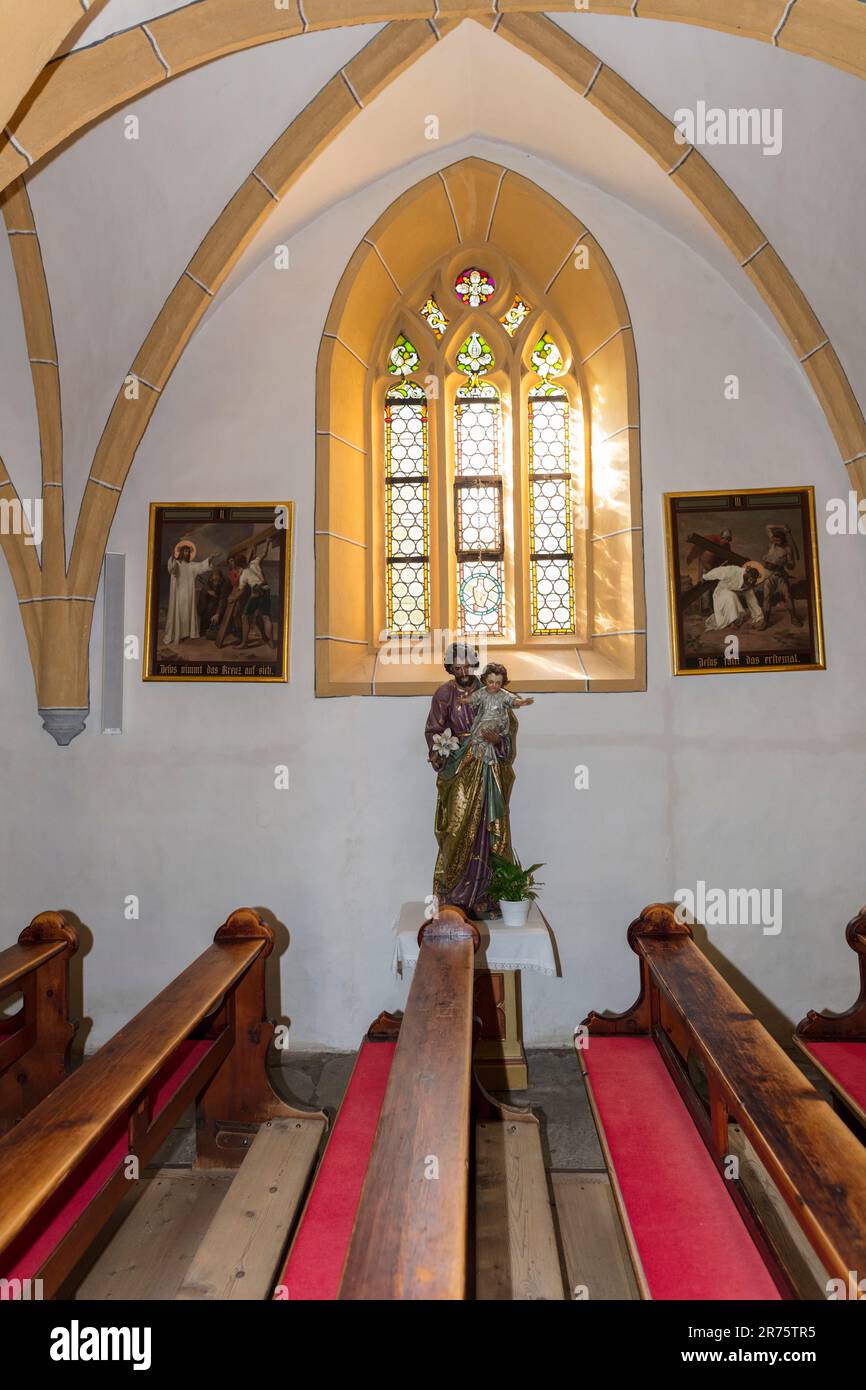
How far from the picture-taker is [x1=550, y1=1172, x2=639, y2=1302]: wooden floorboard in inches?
145

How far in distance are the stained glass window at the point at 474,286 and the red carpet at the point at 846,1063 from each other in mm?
5938

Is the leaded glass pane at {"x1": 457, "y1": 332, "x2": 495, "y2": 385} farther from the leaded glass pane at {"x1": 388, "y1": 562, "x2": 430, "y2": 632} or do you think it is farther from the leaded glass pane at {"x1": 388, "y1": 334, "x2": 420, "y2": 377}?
the leaded glass pane at {"x1": 388, "y1": 562, "x2": 430, "y2": 632}

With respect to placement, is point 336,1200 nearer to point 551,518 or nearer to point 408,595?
point 408,595

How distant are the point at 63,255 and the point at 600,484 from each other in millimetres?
3975

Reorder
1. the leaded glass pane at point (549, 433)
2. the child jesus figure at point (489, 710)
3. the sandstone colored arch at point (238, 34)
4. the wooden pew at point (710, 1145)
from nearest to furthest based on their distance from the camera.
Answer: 1. the wooden pew at point (710, 1145)
2. the sandstone colored arch at point (238, 34)
3. the child jesus figure at point (489, 710)
4. the leaded glass pane at point (549, 433)

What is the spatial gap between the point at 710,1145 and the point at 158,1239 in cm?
240

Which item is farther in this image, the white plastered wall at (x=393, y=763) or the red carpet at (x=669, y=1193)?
the white plastered wall at (x=393, y=763)

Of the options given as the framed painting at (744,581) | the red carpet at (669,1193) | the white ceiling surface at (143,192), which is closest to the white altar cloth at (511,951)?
the red carpet at (669,1193)

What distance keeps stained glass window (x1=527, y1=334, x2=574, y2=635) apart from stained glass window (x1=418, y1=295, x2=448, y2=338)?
87 centimetres

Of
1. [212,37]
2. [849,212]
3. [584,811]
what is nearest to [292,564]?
[584,811]

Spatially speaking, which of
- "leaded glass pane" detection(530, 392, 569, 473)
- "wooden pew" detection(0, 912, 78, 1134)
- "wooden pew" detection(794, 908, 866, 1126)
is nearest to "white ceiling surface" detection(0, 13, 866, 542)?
"leaded glass pane" detection(530, 392, 569, 473)

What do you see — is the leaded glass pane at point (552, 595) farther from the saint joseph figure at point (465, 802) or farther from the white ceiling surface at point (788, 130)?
the white ceiling surface at point (788, 130)

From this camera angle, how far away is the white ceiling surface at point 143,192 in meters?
5.55

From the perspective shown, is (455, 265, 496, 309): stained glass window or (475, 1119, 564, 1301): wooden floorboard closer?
(475, 1119, 564, 1301): wooden floorboard
